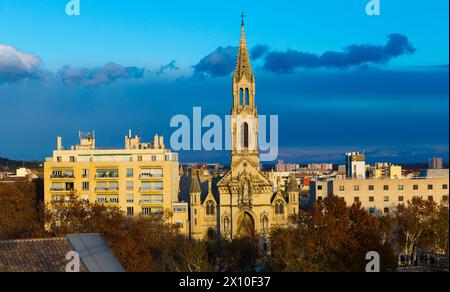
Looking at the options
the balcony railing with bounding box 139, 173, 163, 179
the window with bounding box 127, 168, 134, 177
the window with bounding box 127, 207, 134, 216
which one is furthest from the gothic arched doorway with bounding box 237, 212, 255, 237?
the window with bounding box 127, 168, 134, 177

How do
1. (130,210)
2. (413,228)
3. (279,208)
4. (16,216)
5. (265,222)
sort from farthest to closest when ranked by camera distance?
(279,208) < (265,222) < (130,210) < (16,216) < (413,228)

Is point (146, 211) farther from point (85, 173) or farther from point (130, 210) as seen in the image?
point (85, 173)

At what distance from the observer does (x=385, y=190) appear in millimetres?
136250

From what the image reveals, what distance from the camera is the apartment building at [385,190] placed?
135875 mm

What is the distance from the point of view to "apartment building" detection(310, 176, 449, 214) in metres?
136

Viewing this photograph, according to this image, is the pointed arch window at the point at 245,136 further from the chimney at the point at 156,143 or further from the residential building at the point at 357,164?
the residential building at the point at 357,164

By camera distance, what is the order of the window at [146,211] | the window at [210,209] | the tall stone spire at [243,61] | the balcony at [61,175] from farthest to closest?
the tall stone spire at [243,61], the window at [210,209], the balcony at [61,175], the window at [146,211]

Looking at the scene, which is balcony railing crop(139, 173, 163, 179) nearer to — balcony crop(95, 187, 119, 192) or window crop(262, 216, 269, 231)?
balcony crop(95, 187, 119, 192)

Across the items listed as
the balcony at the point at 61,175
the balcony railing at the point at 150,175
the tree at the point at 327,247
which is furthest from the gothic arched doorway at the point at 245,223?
the tree at the point at 327,247

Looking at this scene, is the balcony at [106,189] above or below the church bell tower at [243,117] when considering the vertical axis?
below

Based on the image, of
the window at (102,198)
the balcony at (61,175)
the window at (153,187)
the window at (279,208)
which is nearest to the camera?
the window at (102,198)

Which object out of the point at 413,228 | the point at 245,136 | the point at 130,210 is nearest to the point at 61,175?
the point at 130,210

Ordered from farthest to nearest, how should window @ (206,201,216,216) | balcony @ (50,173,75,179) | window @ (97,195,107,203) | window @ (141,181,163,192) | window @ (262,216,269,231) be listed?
1. window @ (206,201,216,216)
2. window @ (262,216,269,231)
3. balcony @ (50,173,75,179)
4. window @ (141,181,163,192)
5. window @ (97,195,107,203)

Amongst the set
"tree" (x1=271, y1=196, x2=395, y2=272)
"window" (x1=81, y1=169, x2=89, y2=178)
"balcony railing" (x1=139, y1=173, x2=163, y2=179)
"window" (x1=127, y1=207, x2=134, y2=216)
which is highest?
"window" (x1=81, y1=169, x2=89, y2=178)
